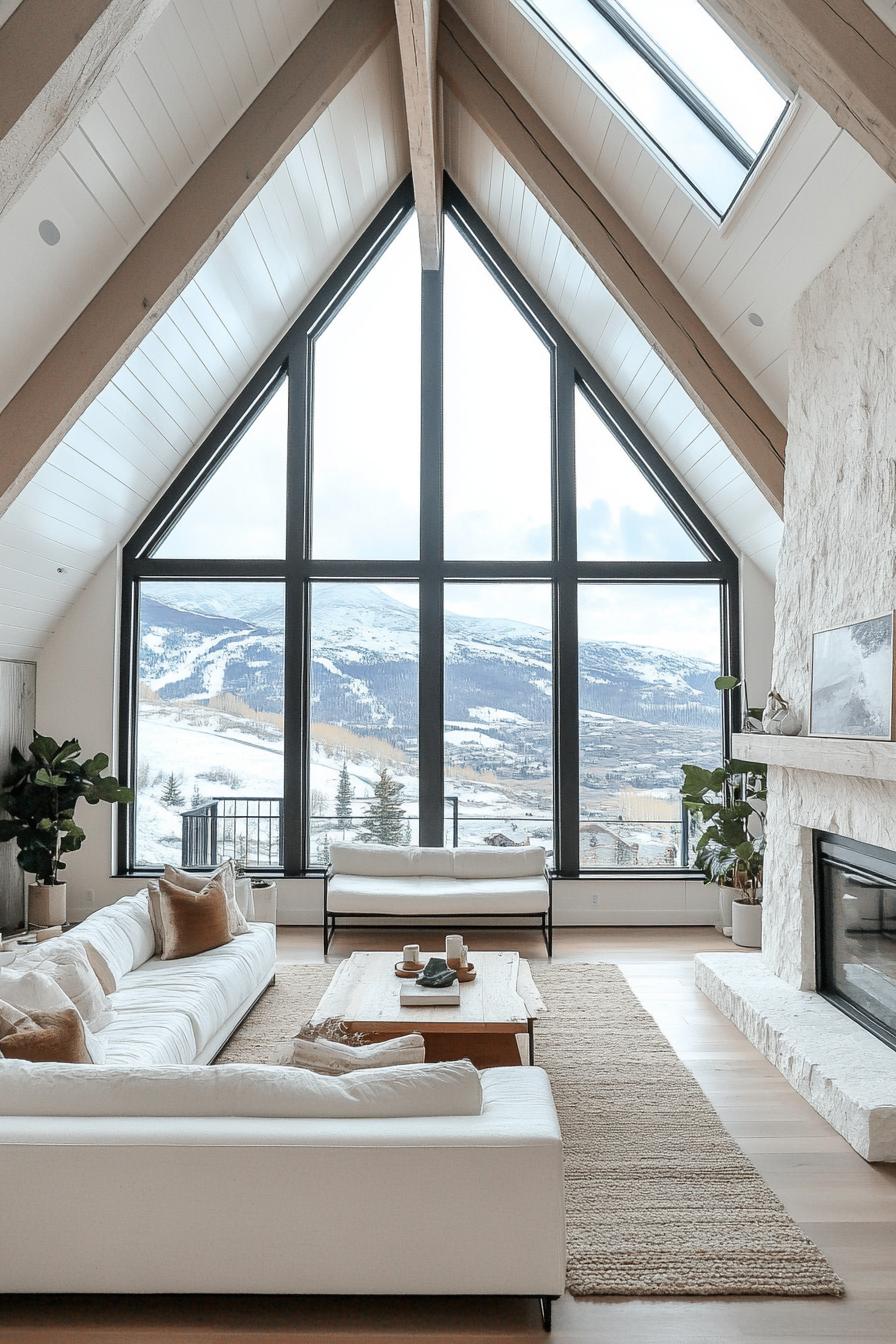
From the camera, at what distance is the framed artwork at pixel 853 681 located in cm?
393

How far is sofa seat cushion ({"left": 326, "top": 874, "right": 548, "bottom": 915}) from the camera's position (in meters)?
6.26

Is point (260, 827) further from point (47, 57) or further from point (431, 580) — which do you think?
point (47, 57)

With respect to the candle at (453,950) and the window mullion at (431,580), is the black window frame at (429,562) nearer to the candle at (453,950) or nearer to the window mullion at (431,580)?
the window mullion at (431,580)

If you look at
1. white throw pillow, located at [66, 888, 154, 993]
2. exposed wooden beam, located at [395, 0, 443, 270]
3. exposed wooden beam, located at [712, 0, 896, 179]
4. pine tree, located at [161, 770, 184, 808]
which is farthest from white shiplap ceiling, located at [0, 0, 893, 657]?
white throw pillow, located at [66, 888, 154, 993]

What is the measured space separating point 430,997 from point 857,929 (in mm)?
1945

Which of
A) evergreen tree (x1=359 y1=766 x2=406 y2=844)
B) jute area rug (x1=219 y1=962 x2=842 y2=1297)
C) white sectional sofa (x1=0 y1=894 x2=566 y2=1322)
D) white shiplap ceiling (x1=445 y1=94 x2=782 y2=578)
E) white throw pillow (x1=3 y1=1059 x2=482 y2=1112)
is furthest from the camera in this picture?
evergreen tree (x1=359 y1=766 x2=406 y2=844)

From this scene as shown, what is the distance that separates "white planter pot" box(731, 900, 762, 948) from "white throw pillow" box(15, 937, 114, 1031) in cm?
420

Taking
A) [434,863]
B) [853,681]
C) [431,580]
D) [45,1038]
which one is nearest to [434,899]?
[434,863]

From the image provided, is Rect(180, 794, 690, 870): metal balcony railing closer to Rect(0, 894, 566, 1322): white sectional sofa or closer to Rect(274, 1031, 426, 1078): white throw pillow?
Rect(274, 1031, 426, 1078): white throw pillow

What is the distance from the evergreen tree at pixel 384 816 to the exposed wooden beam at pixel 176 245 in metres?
3.59

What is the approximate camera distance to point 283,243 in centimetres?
632

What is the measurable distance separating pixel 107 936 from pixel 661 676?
4531mm

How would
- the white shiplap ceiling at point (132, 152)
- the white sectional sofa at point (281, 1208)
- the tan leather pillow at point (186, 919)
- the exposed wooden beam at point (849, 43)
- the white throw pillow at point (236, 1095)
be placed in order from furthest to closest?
the tan leather pillow at point (186, 919) < the white shiplap ceiling at point (132, 152) < the exposed wooden beam at point (849, 43) < the white throw pillow at point (236, 1095) < the white sectional sofa at point (281, 1208)

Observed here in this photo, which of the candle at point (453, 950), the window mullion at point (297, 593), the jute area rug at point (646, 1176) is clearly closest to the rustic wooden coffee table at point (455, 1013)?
the candle at point (453, 950)
